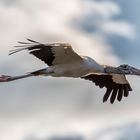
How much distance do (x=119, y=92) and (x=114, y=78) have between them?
0.57 meters

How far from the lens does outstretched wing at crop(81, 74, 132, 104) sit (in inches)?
1201

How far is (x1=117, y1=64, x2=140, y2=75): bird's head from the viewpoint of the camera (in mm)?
29609

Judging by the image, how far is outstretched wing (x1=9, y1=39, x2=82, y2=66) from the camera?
26520mm

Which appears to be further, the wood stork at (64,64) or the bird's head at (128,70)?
the bird's head at (128,70)

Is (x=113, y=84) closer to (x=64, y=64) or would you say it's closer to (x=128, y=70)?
(x=128, y=70)

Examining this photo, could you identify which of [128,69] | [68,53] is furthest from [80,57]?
[128,69]

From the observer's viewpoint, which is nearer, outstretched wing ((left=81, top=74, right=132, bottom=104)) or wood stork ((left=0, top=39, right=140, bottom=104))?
wood stork ((left=0, top=39, right=140, bottom=104))

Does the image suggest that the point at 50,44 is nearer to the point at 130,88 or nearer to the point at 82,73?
the point at 82,73

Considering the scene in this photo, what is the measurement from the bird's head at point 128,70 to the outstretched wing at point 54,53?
2.70m

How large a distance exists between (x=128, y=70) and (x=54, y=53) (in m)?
3.40

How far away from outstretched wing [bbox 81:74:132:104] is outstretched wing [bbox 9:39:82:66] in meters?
2.85

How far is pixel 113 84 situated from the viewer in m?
30.8

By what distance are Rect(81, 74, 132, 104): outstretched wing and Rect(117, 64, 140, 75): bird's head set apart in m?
0.98

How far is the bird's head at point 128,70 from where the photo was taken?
29609 mm
